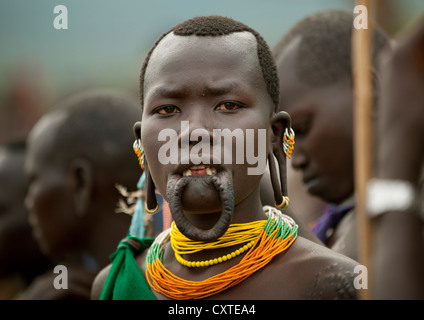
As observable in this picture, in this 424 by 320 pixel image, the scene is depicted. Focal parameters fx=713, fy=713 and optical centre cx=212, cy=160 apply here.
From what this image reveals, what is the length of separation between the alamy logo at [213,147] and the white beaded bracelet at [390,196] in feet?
2.75

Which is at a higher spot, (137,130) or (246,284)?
(137,130)

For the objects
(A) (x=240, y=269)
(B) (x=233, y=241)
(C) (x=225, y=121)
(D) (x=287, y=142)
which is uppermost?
(C) (x=225, y=121)

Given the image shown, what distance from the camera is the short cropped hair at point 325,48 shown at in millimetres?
4457

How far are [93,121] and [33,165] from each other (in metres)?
0.54

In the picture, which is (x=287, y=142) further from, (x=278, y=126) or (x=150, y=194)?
(x=150, y=194)

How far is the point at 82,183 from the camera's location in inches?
197

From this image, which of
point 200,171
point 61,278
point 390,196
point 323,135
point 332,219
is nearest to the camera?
point 390,196

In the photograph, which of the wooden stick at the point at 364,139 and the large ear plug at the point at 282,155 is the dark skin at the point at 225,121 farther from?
the wooden stick at the point at 364,139

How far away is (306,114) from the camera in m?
4.36

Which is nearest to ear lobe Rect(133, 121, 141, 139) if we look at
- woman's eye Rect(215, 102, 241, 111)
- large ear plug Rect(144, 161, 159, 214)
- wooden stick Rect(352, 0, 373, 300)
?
large ear plug Rect(144, 161, 159, 214)

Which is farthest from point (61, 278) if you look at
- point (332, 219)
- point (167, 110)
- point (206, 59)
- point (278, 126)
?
point (206, 59)

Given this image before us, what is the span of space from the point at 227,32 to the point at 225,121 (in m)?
0.41

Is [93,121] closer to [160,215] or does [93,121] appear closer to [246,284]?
[160,215]
